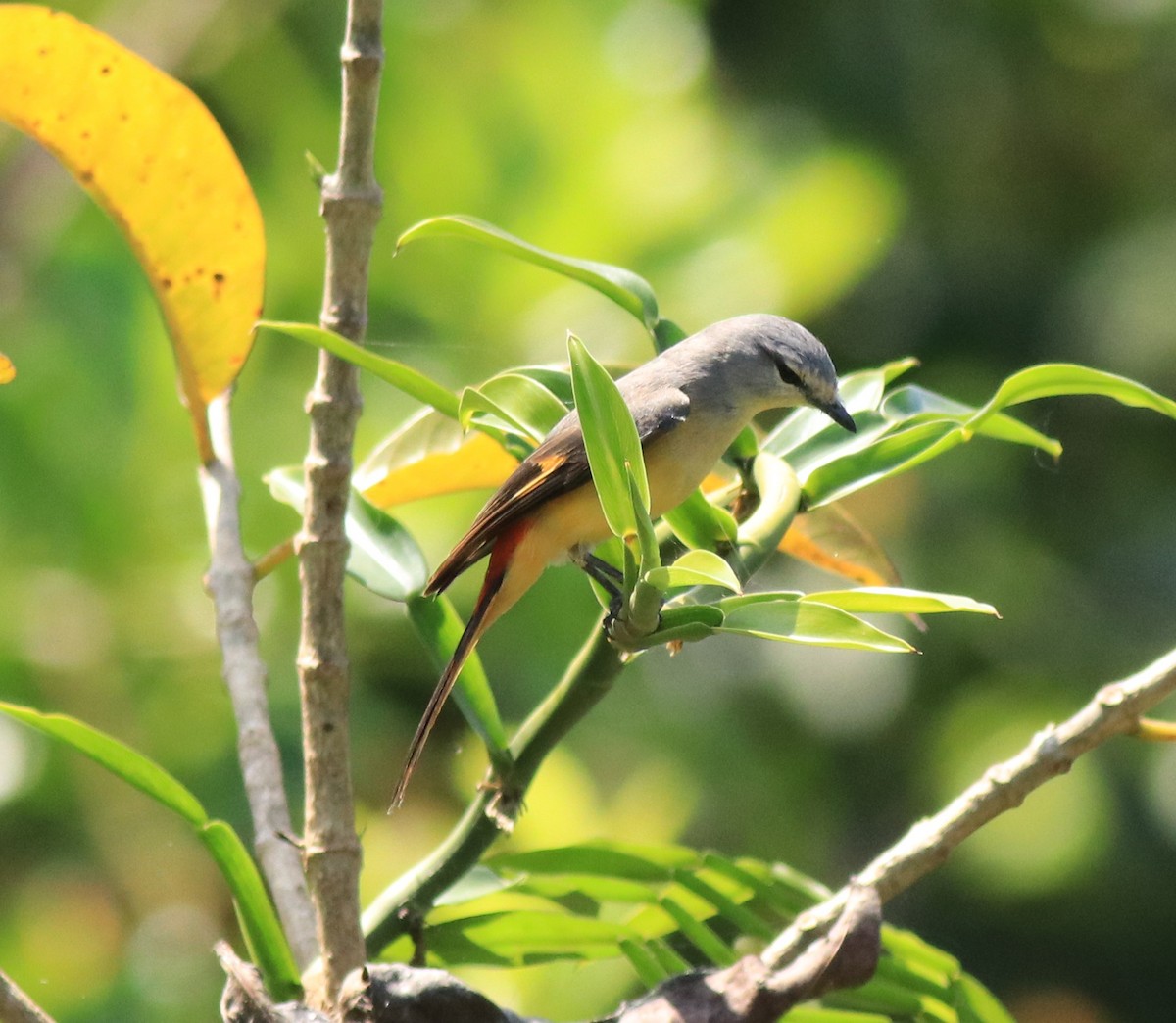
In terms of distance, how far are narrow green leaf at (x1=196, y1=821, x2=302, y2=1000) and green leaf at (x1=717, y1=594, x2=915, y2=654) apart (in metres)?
0.32

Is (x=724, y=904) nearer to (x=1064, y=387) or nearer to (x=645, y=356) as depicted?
(x=1064, y=387)

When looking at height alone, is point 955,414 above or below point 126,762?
above

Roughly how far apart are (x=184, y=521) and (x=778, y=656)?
5.35 feet

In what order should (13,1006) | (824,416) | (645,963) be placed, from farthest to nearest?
(824,416)
(645,963)
(13,1006)

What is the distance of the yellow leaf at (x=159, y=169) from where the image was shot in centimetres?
96

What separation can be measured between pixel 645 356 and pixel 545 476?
1673 millimetres

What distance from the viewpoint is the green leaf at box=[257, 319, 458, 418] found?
78 centimetres

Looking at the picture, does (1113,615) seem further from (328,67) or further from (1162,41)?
(328,67)

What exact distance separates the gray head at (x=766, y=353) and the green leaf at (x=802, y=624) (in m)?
0.58

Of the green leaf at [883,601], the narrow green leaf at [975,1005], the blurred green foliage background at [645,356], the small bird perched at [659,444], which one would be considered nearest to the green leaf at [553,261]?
the small bird perched at [659,444]

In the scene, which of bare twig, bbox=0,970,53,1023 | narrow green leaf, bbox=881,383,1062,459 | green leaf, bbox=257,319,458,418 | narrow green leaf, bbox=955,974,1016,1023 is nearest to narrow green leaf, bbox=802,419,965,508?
narrow green leaf, bbox=881,383,1062,459

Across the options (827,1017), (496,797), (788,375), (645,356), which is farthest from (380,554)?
(645,356)

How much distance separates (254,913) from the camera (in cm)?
83

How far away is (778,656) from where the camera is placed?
340 cm
